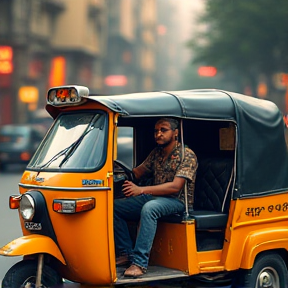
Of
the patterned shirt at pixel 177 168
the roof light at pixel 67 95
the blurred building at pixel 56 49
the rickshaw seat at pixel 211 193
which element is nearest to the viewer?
the roof light at pixel 67 95

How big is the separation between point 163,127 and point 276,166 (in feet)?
3.94

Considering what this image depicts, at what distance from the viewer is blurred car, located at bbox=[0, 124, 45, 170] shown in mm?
26500

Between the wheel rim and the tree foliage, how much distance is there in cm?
3121

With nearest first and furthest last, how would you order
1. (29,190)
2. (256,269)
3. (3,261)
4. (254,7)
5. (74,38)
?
(29,190) → (256,269) → (3,261) → (254,7) → (74,38)

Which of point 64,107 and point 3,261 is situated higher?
point 64,107

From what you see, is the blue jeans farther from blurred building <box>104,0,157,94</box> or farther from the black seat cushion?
blurred building <box>104,0,157,94</box>

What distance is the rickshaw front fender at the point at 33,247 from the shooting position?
5.79m

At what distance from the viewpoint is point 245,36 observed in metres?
41.6

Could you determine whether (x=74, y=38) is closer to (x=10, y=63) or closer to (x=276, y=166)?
(x=10, y=63)

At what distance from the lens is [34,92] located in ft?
152

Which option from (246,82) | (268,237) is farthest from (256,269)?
(246,82)

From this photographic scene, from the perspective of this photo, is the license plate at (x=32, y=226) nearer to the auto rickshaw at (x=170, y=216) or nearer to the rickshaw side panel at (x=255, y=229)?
the auto rickshaw at (x=170, y=216)

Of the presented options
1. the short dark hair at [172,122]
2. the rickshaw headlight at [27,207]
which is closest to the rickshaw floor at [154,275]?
the rickshaw headlight at [27,207]

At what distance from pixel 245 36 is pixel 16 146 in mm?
19050
